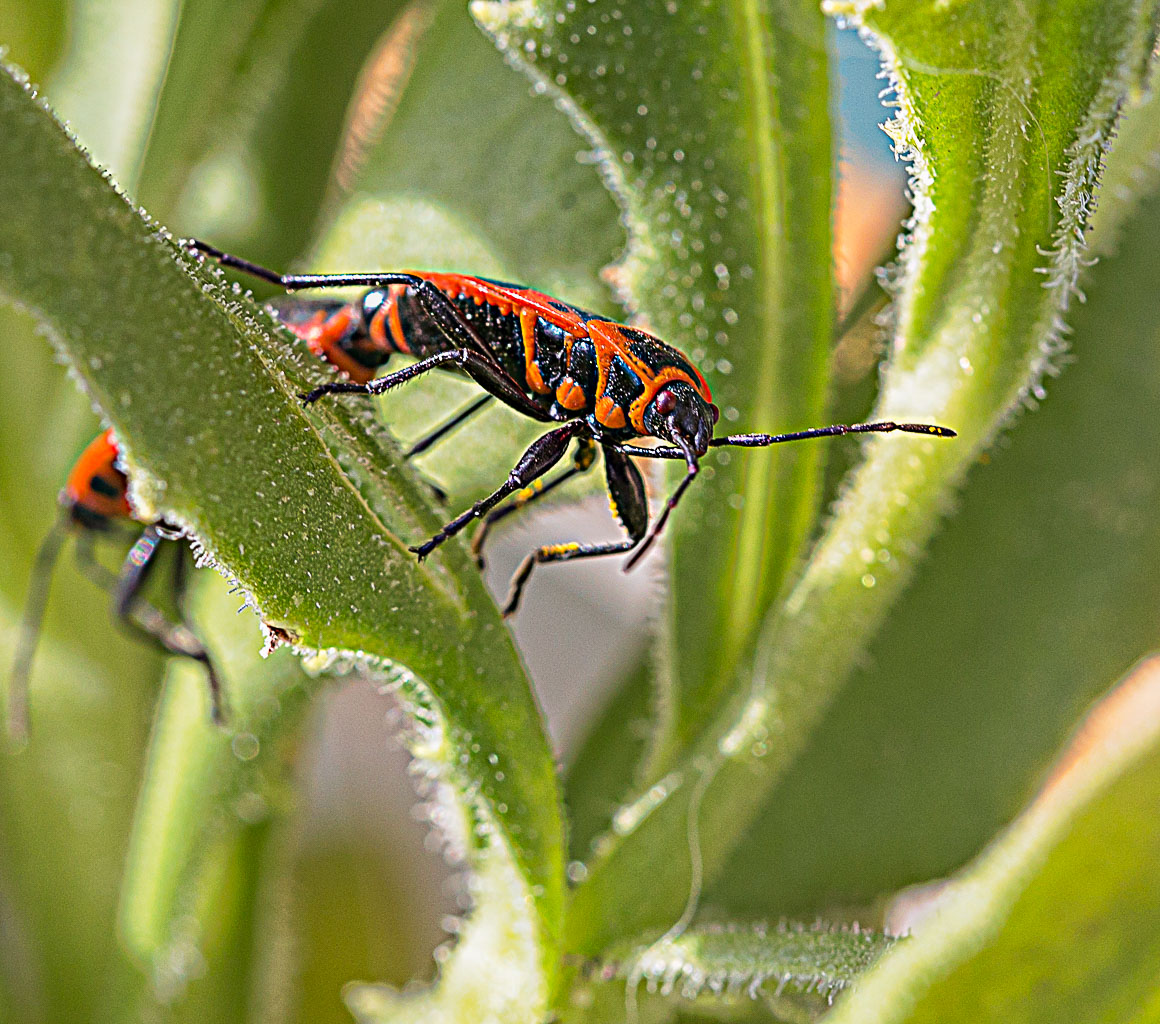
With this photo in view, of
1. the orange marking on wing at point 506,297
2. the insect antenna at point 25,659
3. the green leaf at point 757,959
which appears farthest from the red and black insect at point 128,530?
the green leaf at point 757,959

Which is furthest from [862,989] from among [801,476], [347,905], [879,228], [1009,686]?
[879,228]

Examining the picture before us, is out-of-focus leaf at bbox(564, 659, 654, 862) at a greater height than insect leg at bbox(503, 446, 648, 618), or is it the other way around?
insect leg at bbox(503, 446, 648, 618)

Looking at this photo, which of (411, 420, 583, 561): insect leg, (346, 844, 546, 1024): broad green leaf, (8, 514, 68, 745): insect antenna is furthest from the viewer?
(8, 514, 68, 745): insect antenna

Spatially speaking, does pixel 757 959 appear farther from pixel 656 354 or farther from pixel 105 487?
pixel 105 487

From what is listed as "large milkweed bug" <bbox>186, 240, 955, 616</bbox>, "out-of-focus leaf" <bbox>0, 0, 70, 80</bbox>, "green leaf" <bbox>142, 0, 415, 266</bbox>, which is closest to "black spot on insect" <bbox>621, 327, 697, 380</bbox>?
"large milkweed bug" <bbox>186, 240, 955, 616</bbox>

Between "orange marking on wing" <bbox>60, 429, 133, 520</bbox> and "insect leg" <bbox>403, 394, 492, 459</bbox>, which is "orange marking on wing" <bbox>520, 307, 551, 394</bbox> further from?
"orange marking on wing" <bbox>60, 429, 133, 520</bbox>

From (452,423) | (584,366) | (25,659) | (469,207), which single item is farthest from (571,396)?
(25,659)

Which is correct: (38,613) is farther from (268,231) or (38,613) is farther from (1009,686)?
(1009,686)
